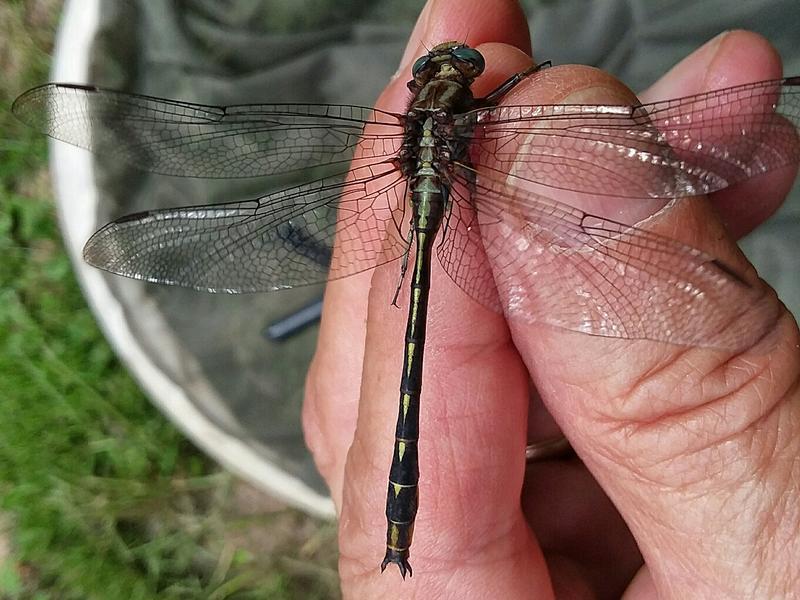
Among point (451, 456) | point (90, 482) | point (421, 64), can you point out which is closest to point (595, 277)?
point (451, 456)

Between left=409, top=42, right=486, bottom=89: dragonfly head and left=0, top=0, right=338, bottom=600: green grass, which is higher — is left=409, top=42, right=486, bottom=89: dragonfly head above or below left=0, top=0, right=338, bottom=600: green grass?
above

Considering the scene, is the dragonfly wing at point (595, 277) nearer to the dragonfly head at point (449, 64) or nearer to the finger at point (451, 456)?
the finger at point (451, 456)

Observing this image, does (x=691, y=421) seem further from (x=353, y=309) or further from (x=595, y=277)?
(x=353, y=309)

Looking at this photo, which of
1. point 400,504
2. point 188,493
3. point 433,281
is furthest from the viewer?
point 188,493

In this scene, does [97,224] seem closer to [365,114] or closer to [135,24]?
[135,24]

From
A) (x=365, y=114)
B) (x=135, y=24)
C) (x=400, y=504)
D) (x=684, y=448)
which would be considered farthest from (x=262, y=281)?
(x=135, y=24)

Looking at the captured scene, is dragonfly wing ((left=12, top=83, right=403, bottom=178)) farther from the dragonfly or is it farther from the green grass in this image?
the green grass

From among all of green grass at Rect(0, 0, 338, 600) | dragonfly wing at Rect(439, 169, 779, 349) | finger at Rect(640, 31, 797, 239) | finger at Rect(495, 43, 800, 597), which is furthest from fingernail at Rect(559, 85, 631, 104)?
green grass at Rect(0, 0, 338, 600)

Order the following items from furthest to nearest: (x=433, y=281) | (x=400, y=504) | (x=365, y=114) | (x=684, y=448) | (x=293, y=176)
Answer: (x=293, y=176)
(x=365, y=114)
(x=433, y=281)
(x=400, y=504)
(x=684, y=448)
